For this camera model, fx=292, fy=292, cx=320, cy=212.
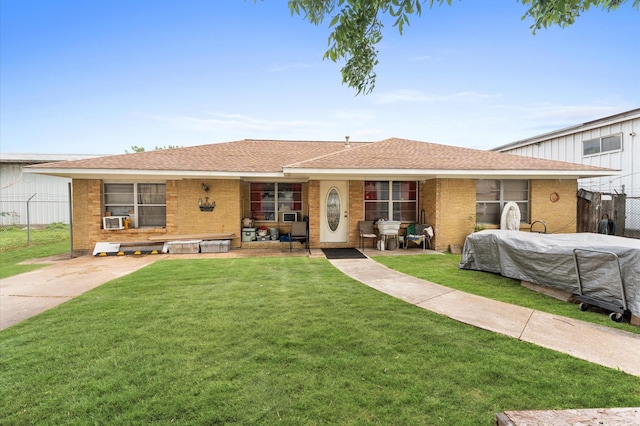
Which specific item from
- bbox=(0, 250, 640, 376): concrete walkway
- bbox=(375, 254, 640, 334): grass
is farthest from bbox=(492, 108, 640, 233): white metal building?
bbox=(0, 250, 640, 376): concrete walkway

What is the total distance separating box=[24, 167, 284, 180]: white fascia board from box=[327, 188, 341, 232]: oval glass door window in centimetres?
208

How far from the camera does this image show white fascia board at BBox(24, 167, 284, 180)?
366 inches

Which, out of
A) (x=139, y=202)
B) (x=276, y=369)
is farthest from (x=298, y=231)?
(x=276, y=369)

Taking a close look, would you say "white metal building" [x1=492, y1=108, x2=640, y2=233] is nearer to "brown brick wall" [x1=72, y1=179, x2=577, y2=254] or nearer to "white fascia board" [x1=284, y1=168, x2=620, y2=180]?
"white fascia board" [x1=284, y1=168, x2=620, y2=180]

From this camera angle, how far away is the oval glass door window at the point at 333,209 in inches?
436

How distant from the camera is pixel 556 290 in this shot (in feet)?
17.9

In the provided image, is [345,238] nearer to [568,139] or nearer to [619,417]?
[619,417]

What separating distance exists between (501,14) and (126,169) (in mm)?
11395

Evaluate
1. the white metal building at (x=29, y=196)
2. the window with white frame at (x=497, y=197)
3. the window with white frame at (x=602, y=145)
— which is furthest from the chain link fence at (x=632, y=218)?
the white metal building at (x=29, y=196)

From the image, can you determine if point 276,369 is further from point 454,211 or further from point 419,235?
point 454,211

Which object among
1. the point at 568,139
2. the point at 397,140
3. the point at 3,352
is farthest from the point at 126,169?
the point at 568,139

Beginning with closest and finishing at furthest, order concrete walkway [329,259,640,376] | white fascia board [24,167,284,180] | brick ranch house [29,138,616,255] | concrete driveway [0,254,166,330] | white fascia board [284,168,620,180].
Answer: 1. concrete walkway [329,259,640,376]
2. concrete driveway [0,254,166,330]
3. white fascia board [24,167,284,180]
4. white fascia board [284,168,620,180]
5. brick ranch house [29,138,616,255]

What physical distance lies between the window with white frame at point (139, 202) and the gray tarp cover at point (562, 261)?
10.4m

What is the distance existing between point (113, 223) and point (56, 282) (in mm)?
4342
